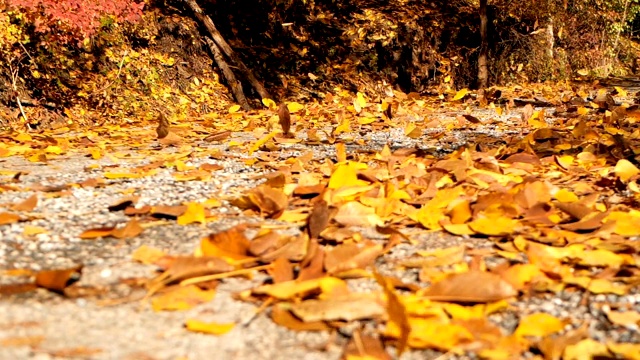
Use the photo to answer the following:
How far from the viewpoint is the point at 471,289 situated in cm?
112

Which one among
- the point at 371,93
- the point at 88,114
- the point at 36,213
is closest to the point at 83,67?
the point at 88,114

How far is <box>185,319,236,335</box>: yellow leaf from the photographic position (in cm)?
102

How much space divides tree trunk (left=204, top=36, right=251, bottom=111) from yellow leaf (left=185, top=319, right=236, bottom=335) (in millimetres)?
5340

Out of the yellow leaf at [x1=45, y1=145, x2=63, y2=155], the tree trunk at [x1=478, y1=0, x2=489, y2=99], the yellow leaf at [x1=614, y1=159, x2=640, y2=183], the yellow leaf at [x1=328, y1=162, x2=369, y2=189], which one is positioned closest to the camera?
the yellow leaf at [x1=328, y1=162, x2=369, y2=189]

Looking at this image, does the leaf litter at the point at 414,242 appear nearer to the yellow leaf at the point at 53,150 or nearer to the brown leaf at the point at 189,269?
the brown leaf at the point at 189,269

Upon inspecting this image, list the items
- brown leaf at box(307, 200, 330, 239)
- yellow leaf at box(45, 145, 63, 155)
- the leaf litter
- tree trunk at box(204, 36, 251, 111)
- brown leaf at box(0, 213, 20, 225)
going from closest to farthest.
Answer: the leaf litter → brown leaf at box(307, 200, 330, 239) → brown leaf at box(0, 213, 20, 225) → yellow leaf at box(45, 145, 63, 155) → tree trunk at box(204, 36, 251, 111)

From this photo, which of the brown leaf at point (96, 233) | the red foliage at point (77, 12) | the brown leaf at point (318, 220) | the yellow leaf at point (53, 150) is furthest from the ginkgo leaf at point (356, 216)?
the red foliage at point (77, 12)

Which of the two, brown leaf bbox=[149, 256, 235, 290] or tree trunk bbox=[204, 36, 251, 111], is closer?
brown leaf bbox=[149, 256, 235, 290]

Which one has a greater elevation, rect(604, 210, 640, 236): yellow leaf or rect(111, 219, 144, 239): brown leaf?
rect(111, 219, 144, 239): brown leaf

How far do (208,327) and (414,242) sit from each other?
2.25ft

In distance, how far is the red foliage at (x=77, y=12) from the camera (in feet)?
16.0

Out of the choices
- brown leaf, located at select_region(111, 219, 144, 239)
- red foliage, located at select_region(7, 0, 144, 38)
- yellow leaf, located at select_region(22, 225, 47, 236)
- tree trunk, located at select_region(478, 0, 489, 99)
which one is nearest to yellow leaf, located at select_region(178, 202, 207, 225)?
brown leaf, located at select_region(111, 219, 144, 239)

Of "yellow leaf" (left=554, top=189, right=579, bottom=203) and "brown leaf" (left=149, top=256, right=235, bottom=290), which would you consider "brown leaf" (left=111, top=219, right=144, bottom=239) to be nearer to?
"brown leaf" (left=149, top=256, right=235, bottom=290)

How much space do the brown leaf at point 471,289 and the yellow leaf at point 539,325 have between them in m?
0.07
